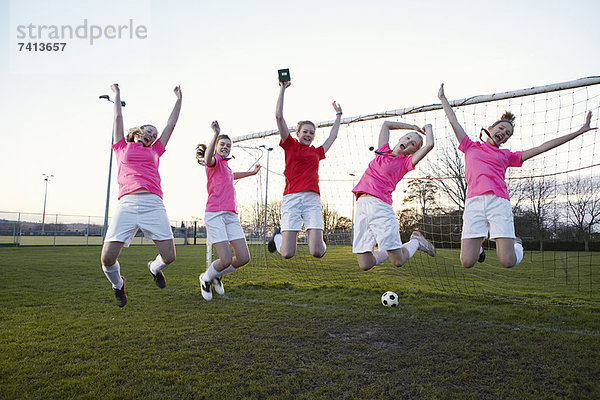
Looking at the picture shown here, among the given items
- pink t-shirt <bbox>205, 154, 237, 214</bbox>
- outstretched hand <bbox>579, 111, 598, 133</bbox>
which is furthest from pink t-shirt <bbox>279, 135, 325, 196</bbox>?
outstretched hand <bbox>579, 111, 598, 133</bbox>

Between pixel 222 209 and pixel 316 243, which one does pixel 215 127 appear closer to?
pixel 222 209

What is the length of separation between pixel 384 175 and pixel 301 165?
1134 millimetres

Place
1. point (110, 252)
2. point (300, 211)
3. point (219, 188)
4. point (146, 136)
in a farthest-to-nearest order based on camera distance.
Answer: point (219, 188) < point (300, 211) < point (146, 136) < point (110, 252)

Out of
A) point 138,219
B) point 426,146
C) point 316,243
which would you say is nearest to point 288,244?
point 316,243

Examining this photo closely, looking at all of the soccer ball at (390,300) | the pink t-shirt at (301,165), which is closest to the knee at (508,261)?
the pink t-shirt at (301,165)

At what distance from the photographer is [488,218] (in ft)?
15.1

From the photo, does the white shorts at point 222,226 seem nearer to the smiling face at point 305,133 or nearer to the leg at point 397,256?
the smiling face at point 305,133

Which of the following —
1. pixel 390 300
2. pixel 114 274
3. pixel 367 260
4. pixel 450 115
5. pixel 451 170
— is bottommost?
pixel 390 300

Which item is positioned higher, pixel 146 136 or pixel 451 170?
pixel 451 170

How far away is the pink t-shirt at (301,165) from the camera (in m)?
5.12

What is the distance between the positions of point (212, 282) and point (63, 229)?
35956mm

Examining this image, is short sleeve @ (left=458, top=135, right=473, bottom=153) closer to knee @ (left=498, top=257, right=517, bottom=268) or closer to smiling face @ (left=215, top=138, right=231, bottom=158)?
knee @ (left=498, top=257, right=517, bottom=268)

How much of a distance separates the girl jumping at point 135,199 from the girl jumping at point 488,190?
3.62 metres

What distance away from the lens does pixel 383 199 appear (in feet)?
16.5
